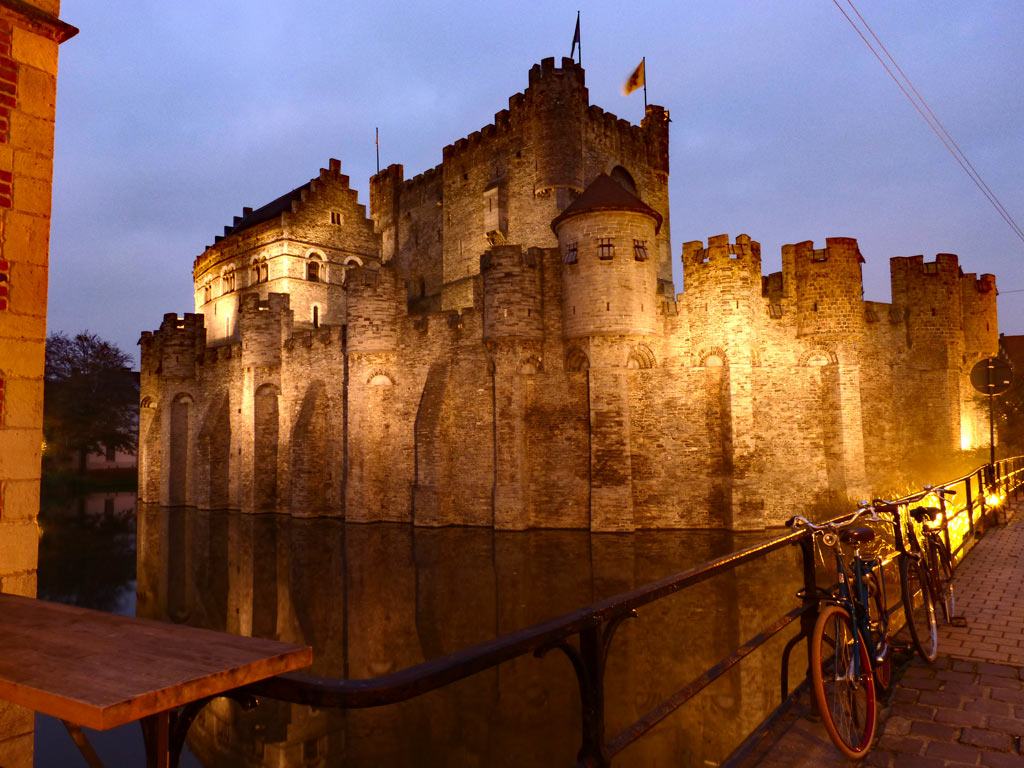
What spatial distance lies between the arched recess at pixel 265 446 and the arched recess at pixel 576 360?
505 inches

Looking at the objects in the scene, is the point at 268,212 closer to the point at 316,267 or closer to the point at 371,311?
the point at 316,267

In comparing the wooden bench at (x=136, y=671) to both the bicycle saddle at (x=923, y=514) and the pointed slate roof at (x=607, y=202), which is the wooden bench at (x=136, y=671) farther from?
the pointed slate roof at (x=607, y=202)

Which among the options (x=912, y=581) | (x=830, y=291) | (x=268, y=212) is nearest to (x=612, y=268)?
(x=830, y=291)

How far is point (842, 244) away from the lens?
745 inches

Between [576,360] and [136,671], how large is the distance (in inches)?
705

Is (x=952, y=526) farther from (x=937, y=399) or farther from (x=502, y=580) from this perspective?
(x=937, y=399)

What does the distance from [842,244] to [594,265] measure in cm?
760

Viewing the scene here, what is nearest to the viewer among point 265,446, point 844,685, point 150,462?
point 844,685

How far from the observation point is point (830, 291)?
18953mm

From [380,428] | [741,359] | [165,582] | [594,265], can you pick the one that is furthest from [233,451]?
[741,359]

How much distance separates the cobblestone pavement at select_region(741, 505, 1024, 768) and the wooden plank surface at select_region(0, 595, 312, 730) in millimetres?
2706

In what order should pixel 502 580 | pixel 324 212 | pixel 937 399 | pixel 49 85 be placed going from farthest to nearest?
pixel 324 212 → pixel 937 399 → pixel 502 580 → pixel 49 85

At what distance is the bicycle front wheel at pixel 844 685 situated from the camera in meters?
3.25

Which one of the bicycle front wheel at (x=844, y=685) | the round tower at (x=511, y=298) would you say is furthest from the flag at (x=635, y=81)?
the bicycle front wheel at (x=844, y=685)
